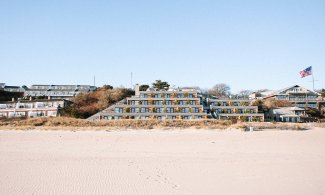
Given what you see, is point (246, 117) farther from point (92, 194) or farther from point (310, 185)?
point (92, 194)

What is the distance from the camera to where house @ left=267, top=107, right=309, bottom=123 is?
177ft

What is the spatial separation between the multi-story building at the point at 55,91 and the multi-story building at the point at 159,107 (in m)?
40.8

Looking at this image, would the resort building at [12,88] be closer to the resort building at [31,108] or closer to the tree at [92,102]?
the resort building at [31,108]

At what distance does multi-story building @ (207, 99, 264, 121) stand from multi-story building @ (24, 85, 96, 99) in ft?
160

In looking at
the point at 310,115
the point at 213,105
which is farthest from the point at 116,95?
the point at 310,115

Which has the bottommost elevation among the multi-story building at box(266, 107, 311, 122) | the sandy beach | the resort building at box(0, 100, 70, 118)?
the sandy beach

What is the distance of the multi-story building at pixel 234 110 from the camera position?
166 feet

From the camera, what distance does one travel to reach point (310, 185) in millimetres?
9023

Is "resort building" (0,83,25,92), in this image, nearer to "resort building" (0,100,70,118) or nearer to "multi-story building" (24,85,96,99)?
"multi-story building" (24,85,96,99)

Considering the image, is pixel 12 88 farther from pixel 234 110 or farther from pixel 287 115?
pixel 287 115

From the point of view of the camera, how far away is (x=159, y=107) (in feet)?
165

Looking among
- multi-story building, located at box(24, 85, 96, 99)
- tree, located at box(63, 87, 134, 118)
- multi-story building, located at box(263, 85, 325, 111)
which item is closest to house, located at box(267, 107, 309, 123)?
multi-story building, located at box(263, 85, 325, 111)

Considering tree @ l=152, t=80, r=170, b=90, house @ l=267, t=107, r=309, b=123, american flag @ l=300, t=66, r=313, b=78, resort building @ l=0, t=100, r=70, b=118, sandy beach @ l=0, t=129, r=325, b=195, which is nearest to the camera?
sandy beach @ l=0, t=129, r=325, b=195

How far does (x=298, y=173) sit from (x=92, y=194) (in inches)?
314
